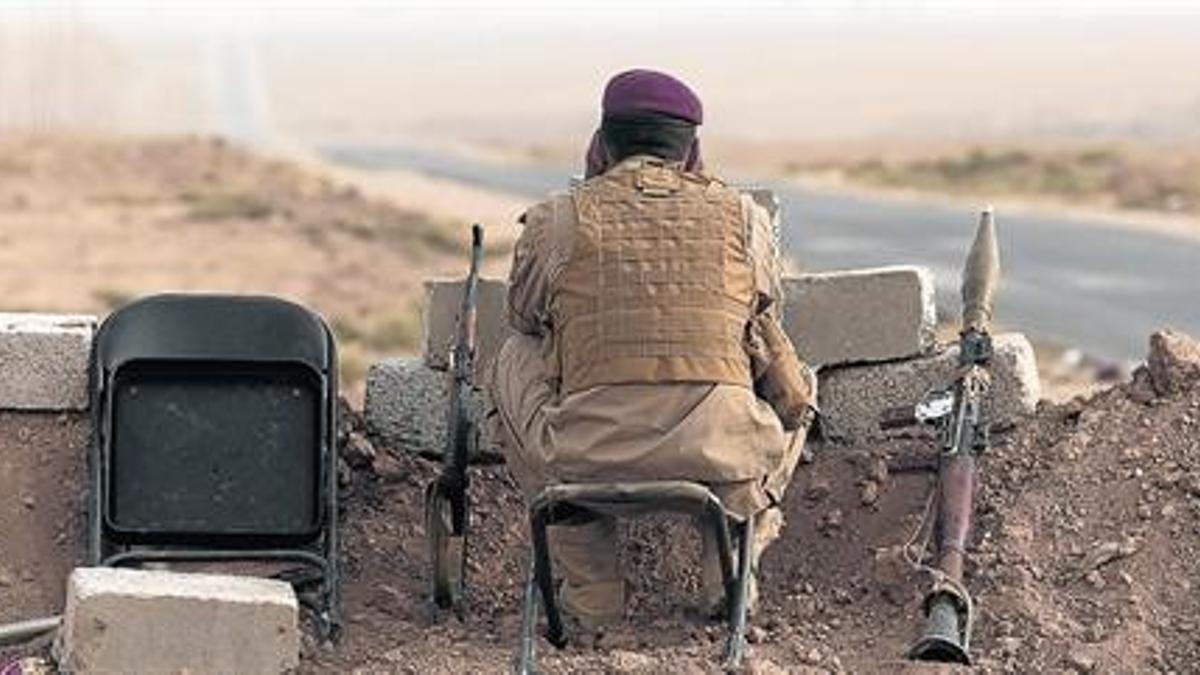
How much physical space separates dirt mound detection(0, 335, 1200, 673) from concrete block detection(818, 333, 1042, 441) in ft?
0.24

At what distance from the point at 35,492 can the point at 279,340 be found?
0.88m

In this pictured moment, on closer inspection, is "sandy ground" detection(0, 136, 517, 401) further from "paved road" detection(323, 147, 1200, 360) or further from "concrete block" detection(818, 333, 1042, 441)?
"concrete block" detection(818, 333, 1042, 441)

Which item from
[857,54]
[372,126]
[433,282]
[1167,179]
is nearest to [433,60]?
[857,54]

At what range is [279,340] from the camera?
6164 millimetres

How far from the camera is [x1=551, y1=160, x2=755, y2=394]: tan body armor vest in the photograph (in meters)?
5.22

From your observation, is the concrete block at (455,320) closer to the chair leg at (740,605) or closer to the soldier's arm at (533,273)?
the soldier's arm at (533,273)

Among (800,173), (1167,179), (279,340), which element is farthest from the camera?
(800,173)

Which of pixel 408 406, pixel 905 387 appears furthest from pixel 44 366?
pixel 905 387

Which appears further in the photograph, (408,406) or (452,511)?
(408,406)

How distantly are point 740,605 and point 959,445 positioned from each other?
3.46 feet

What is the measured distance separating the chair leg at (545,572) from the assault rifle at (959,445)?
32.7 inches

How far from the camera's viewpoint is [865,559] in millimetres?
6090

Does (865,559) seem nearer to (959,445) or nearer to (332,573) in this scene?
(959,445)

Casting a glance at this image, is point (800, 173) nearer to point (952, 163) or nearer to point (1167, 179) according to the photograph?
point (952, 163)
